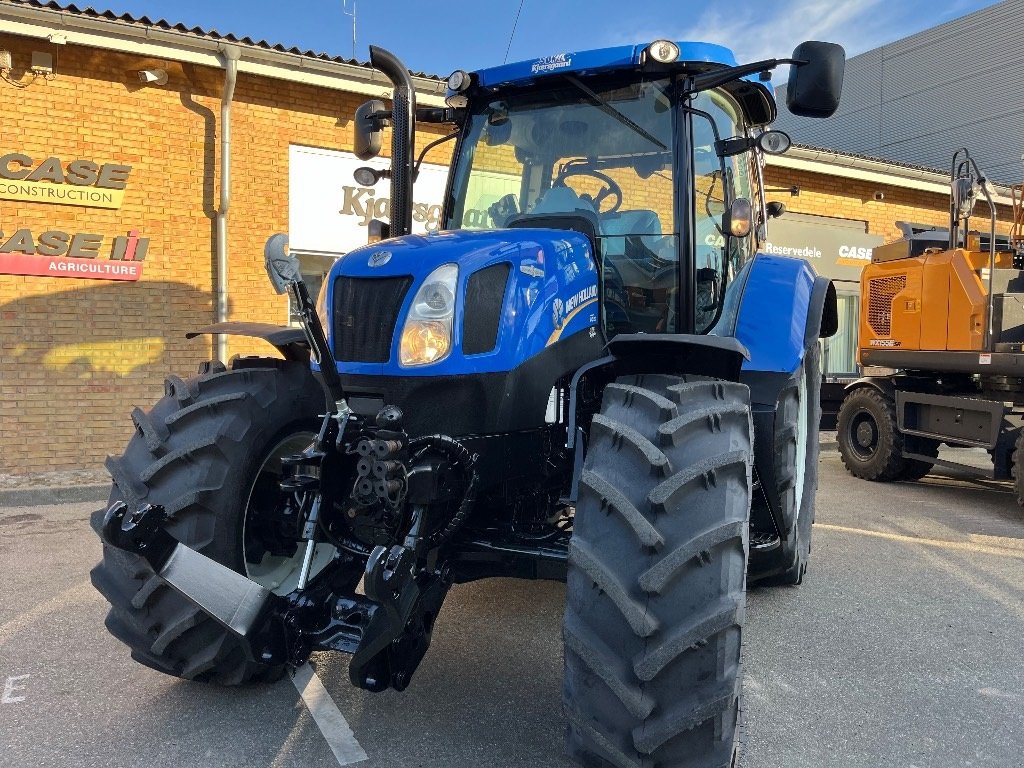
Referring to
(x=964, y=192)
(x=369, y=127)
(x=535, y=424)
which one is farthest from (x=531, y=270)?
(x=964, y=192)

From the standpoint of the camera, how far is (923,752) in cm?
283

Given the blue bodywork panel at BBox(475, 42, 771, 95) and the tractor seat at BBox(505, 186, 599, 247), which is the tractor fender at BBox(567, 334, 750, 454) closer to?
the tractor seat at BBox(505, 186, 599, 247)

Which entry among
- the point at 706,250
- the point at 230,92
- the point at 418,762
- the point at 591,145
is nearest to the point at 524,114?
the point at 591,145

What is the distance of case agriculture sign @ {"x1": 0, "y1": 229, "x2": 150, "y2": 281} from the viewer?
762 centimetres

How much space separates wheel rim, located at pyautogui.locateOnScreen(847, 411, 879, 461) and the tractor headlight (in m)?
7.12

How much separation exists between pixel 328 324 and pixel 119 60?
22.5 feet

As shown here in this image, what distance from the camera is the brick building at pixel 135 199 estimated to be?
765 centimetres

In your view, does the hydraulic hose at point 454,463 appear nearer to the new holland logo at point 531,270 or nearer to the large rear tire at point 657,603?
the large rear tire at point 657,603

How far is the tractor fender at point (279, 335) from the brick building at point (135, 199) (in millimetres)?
4790

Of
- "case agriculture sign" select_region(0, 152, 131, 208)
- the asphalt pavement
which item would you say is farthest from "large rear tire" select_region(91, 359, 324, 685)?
"case agriculture sign" select_region(0, 152, 131, 208)

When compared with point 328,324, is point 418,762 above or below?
below

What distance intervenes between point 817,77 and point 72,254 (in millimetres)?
7393

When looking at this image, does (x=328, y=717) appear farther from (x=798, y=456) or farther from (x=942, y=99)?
(x=942, y=99)

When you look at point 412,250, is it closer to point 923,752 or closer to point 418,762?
point 418,762
